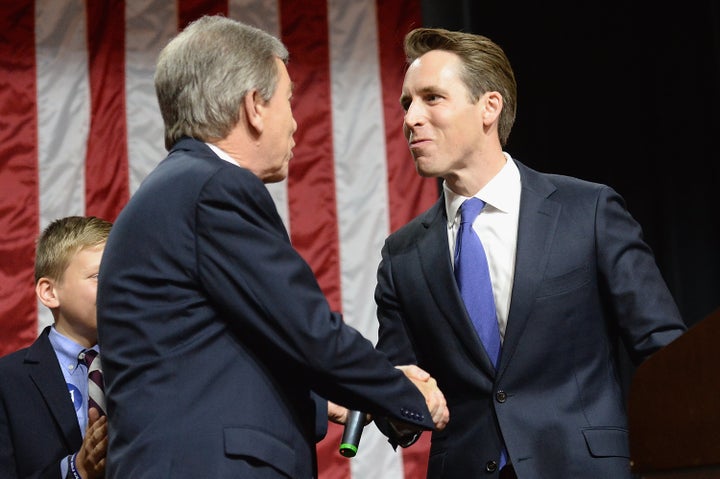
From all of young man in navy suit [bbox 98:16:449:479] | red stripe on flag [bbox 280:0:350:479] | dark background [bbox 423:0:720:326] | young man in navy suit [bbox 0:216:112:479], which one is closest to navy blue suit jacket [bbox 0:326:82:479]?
young man in navy suit [bbox 0:216:112:479]

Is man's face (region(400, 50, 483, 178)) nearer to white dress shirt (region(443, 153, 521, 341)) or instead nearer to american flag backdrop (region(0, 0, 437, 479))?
white dress shirt (region(443, 153, 521, 341))

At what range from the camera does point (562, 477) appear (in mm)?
2250

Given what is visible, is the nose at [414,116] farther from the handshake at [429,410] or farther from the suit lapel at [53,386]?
the suit lapel at [53,386]

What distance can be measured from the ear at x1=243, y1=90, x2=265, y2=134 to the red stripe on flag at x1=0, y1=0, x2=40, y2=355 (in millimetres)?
1918

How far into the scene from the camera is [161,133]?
12.6 ft

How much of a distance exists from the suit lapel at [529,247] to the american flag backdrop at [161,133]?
1411 mm

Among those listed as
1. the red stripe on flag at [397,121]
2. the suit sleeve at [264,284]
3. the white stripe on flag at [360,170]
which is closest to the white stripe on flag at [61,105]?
the white stripe on flag at [360,170]

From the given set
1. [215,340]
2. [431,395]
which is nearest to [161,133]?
[431,395]

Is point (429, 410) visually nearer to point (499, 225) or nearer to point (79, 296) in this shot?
point (499, 225)

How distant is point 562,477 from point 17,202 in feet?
7.24

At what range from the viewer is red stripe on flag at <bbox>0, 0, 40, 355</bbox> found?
3621 mm

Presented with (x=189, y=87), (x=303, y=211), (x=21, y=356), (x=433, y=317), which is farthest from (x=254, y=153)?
(x=303, y=211)

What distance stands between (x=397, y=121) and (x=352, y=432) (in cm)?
206

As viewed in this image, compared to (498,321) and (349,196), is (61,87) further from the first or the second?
(498,321)
